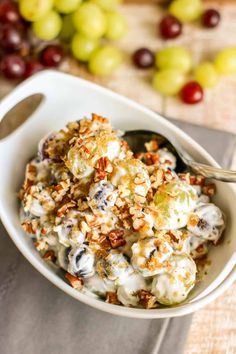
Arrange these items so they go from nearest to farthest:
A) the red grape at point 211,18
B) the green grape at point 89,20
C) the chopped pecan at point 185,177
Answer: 1. the chopped pecan at point 185,177
2. the green grape at point 89,20
3. the red grape at point 211,18

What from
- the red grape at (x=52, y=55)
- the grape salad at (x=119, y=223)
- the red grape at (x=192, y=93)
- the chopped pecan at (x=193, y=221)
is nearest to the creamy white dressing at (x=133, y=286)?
the grape salad at (x=119, y=223)

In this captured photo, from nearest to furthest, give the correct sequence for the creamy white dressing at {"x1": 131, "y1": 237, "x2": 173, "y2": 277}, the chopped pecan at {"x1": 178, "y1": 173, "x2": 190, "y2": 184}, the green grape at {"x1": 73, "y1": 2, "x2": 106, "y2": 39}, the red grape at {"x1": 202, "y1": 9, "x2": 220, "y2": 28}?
the creamy white dressing at {"x1": 131, "y1": 237, "x2": 173, "y2": 277}, the chopped pecan at {"x1": 178, "y1": 173, "x2": 190, "y2": 184}, the green grape at {"x1": 73, "y1": 2, "x2": 106, "y2": 39}, the red grape at {"x1": 202, "y1": 9, "x2": 220, "y2": 28}

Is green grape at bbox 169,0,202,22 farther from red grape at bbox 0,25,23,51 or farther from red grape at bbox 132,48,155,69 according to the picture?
red grape at bbox 0,25,23,51

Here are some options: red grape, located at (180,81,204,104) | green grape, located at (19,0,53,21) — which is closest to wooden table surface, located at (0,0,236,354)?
red grape, located at (180,81,204,104)

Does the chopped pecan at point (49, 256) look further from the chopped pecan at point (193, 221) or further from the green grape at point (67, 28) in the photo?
the green grape at point (67, 28)

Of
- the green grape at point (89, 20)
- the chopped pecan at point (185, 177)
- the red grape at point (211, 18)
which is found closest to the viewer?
the chopped pecan at point (185, 177)

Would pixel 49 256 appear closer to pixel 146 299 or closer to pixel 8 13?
pixel 146 299

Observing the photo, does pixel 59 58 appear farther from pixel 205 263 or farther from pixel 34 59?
pixel 205 263
